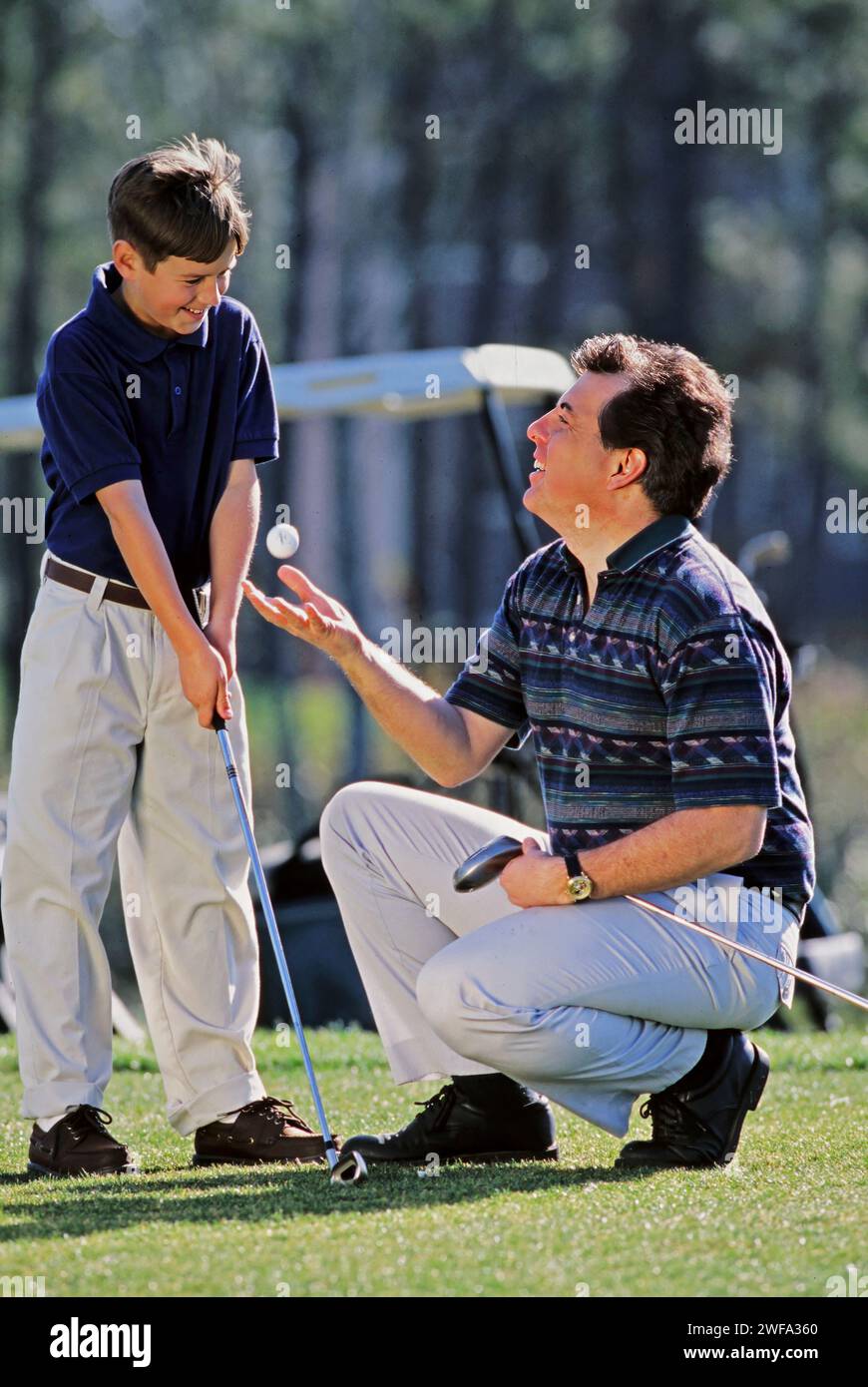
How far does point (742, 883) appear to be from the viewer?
2.92 metres

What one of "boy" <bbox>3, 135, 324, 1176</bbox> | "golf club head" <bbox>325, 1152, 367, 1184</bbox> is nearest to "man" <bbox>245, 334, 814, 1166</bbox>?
→ "golf club head" <bbox>325, 1152, 367, 1184</bbox>

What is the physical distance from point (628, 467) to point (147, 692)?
94cm

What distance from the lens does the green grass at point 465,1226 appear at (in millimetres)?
2146

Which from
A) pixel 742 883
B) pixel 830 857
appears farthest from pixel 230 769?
pixel 830 857

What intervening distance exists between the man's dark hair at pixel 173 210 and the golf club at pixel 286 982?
2.62 ft

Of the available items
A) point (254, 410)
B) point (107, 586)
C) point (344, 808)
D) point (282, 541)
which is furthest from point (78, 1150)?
point (254, 410)

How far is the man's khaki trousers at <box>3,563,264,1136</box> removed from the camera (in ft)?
10.2

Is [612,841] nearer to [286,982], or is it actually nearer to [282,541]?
[286,982]

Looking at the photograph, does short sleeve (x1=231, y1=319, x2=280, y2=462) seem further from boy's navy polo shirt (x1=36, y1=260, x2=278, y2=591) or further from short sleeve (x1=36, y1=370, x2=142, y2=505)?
short sleeve (x1=36, y1=370, x2=142, y2=505)

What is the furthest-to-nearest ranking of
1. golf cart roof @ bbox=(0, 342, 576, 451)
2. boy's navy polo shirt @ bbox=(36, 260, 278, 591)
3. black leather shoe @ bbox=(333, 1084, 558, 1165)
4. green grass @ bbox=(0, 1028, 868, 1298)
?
1. golf cart roof @ bbox=(0, 342, 576, 451)
2. boy's navy polo shirt @ bbox=(36, 260, 278, 591)
3. black leather shoe @ bbox=(333, 1084, 558, 1165)
4. green grass @ bbox=(0, 1028, 868, 1298)

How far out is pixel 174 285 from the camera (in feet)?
10.0

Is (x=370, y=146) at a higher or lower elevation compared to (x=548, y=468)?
higher
